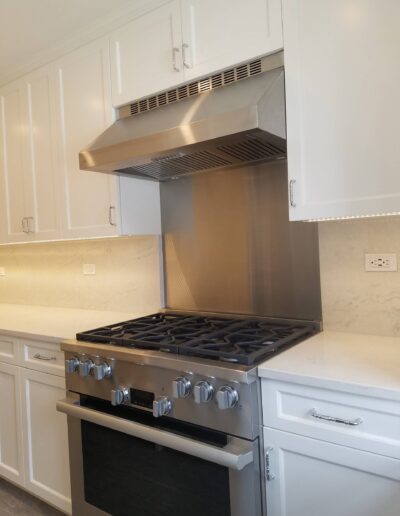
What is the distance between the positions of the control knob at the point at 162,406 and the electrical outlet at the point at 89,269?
141 centimetres

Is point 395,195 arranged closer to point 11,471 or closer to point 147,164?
point 147,164

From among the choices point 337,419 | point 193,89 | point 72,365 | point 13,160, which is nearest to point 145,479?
→ point 72,365

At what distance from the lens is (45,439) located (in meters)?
1.99

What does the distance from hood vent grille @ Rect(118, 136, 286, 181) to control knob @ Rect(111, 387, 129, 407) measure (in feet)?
3.12

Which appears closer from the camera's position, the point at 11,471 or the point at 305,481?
the point at 305,481

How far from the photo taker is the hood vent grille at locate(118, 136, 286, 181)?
1631 millimetres

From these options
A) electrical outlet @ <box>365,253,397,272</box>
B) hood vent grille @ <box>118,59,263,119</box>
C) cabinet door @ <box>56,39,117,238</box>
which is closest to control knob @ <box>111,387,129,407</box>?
cabinet door @ <box>56,39,117,238</box>

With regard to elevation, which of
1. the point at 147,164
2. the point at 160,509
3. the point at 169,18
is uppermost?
the point at 169,18

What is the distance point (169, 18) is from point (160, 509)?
1987 millimetres

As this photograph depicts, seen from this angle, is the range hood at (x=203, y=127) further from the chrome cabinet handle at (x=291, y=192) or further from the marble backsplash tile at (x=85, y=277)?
the marble backsplash tile at (x=85, y=277)

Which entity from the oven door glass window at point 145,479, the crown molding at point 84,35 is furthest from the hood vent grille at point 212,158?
the oven door glass window at point 145,479

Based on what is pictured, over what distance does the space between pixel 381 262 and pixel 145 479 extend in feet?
4.08

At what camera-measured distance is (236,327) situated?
5.82 feet

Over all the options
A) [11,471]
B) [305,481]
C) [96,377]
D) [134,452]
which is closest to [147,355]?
[96,377]
